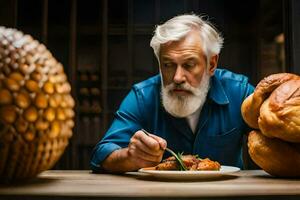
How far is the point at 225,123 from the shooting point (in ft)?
7.76

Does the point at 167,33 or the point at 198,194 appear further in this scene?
the point at 167,33

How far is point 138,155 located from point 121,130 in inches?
27.4

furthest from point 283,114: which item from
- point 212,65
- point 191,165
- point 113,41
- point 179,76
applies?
point 113,41

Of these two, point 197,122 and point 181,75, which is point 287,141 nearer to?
point 181,75

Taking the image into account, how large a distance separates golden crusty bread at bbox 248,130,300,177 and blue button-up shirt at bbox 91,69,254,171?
1048 millimetres

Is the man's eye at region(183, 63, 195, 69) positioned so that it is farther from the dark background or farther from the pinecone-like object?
the dark background

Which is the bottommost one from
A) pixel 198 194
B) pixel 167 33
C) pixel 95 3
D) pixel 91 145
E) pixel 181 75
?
pixel 91 145

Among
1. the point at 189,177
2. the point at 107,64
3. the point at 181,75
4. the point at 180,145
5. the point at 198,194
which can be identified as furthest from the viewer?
the point at 107,64

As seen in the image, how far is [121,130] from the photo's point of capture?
7.09ft

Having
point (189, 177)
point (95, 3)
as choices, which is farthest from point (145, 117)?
point (95, 3)

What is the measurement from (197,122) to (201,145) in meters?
0.14

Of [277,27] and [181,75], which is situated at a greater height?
[277,27]

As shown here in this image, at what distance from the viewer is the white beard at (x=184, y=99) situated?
87.4 inches

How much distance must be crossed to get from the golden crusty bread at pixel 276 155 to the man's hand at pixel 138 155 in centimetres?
26
